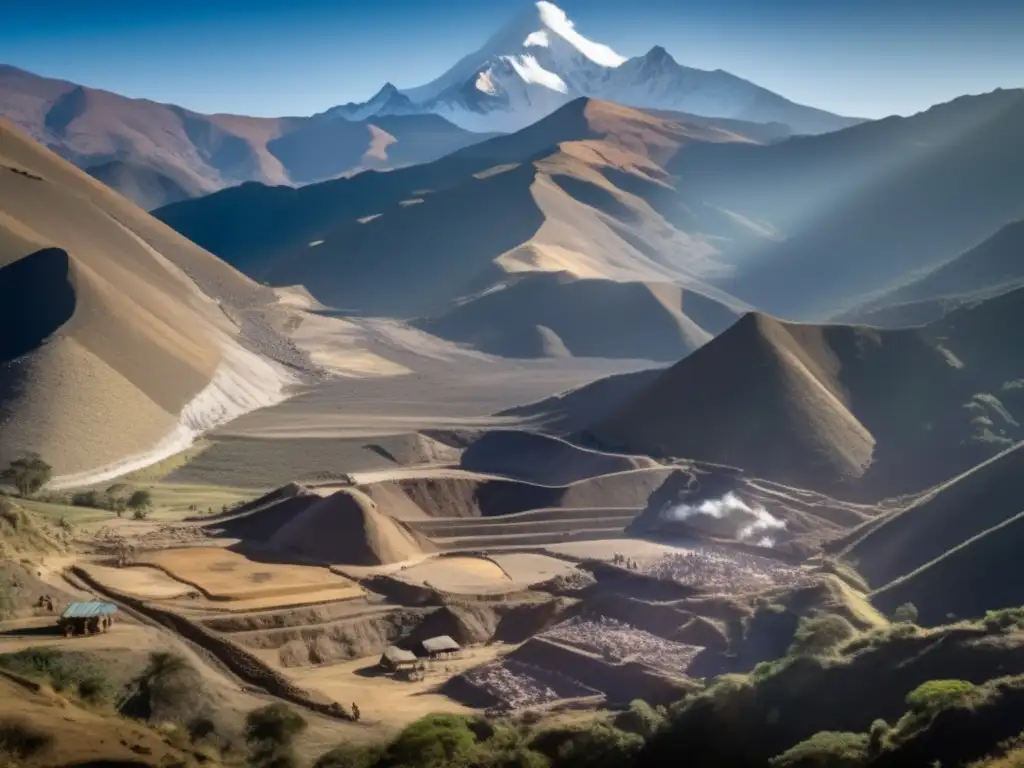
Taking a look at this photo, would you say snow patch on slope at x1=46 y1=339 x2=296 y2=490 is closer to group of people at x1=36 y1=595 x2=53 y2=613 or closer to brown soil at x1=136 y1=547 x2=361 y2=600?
brown soil at x1=136 y1=547 x2=361 y2=600

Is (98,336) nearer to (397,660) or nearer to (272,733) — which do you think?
(397,660)

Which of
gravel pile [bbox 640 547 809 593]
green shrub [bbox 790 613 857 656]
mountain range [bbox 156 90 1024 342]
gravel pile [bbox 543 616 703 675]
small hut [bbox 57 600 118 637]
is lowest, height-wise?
gravel pile [bbox 543 616 703 675]

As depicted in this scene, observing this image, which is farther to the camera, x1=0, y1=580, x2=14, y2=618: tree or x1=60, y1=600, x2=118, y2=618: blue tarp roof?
x1=0, y1=580, x2=14, y2=618: tree

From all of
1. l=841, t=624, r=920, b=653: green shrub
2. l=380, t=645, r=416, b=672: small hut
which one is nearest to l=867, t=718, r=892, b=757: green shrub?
l=841, t=624, r=920, b=653: green shrub

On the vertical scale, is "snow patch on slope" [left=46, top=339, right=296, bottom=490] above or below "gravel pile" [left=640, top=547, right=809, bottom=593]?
above

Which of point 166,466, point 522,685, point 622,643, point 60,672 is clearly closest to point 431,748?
point 60,672

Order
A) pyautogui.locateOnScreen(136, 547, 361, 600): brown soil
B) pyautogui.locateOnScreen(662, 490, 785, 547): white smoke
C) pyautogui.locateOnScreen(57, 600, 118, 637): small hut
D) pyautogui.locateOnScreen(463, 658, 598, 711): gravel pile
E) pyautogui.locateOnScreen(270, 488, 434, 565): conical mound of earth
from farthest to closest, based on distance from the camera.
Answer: pyautogui.locateOnScreen(662, 490, 785, 547): white smoke, pyautogui.locateOnScreen(270, 488, 434, 565): conical mound of earth, pyautogui.locateOnScreen(136, 547, 361, 600): brown soil, pyautogui.locateOnScreen(463, 658, 598, 711): gravel pile, pyautogui.locateOnScreen(57, 600, 118, 637): small hut
